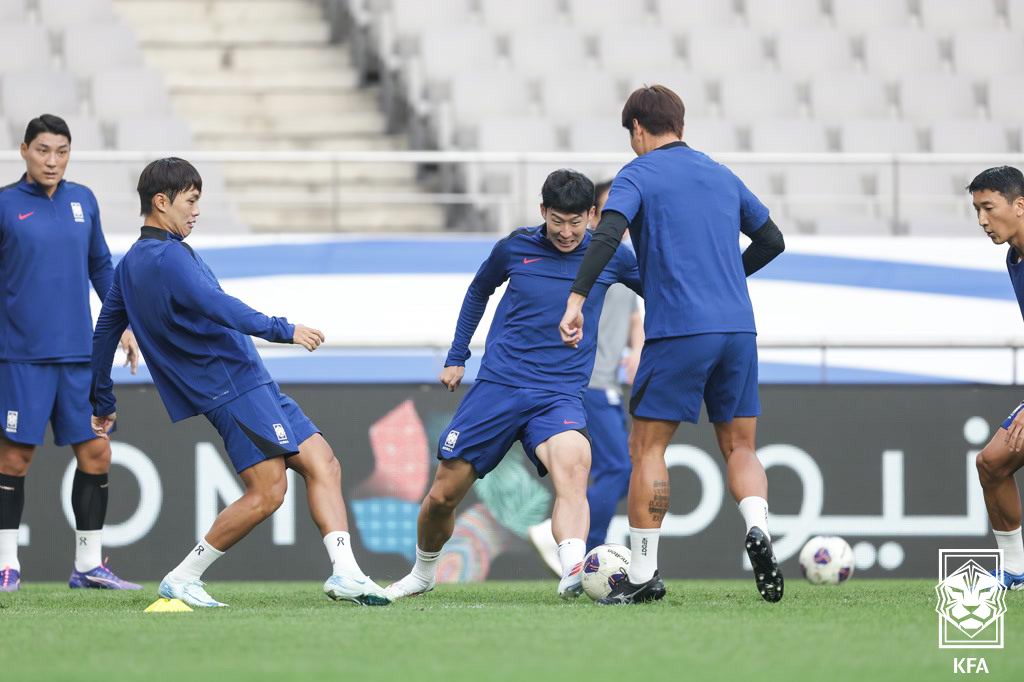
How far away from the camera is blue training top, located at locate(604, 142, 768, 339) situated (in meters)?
5.79

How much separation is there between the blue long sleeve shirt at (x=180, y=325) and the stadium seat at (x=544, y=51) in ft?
26.5

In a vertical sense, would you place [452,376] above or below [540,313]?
below

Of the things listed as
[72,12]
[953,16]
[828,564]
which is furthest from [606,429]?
[953,16]

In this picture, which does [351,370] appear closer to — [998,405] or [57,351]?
[57,351]

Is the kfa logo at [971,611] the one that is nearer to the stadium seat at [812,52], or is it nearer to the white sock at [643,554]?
the white sock at [643,554]

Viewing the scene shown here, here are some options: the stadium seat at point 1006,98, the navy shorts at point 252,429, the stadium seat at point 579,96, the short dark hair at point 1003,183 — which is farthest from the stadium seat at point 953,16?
the navy shorts at point 252,429

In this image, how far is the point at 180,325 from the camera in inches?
231

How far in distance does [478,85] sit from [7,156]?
437 centimetres

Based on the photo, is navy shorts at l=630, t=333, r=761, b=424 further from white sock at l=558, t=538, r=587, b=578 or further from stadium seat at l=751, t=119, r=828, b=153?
stadium seat at l=751, t=119, r=828, b=153

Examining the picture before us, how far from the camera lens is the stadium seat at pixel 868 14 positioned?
14516mm

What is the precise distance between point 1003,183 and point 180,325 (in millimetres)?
3491

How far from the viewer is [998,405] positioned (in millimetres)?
8812

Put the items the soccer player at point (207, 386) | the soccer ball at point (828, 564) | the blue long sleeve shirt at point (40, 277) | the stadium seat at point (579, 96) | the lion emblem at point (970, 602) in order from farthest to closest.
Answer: the stadium seat at point (579, 96), the soccer ball at point (828, 564), the blue long sleeve shirt at point (40, 277), the soccer player at point (207, 386), the lion emblem at point (970, 602)

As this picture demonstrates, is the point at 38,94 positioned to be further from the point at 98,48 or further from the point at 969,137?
the point at 969,137
